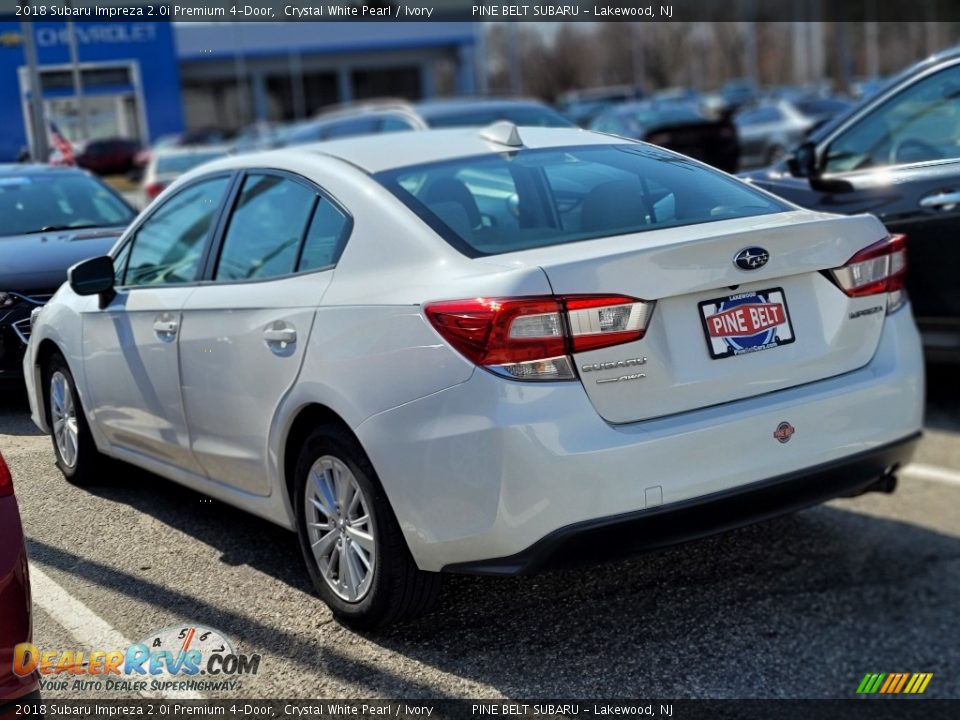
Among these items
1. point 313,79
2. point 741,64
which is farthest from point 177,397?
point 741,64

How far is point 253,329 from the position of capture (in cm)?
364

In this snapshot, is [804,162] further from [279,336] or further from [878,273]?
[279,336]

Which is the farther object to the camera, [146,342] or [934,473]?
[934,473]

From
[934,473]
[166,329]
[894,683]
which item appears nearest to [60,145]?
[166,329]

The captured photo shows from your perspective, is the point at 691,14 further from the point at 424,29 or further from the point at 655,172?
the point at 655,172

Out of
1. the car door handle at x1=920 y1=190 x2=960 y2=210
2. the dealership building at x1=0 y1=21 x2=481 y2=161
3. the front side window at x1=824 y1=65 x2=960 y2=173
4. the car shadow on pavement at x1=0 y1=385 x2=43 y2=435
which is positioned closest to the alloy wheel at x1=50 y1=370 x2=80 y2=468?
the car shadow on pavement at x1=0 y1=385 x2=43 y2=435

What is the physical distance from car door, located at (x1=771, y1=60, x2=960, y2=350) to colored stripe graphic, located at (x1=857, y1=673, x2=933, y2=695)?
85.1 inches

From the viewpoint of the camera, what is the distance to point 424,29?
59.9m

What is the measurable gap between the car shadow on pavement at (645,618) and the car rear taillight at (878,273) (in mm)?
1013

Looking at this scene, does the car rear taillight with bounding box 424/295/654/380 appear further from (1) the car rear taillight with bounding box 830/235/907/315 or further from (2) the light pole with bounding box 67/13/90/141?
(2) the light pole with bounding box 67/13/90/141

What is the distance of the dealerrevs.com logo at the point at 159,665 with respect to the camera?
2.72 metres

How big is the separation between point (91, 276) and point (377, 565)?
1105 millimetres

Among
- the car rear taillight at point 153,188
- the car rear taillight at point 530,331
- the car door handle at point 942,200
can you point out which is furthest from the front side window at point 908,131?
the car rear taillight at point 153,188

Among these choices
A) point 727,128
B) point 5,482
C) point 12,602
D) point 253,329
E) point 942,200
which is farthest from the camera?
point 727,128
